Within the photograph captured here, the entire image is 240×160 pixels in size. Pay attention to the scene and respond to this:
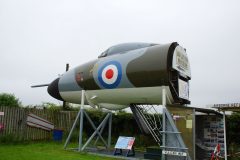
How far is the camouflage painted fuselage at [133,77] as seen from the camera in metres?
11.2

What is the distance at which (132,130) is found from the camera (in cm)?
1923

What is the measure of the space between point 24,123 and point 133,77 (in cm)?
855

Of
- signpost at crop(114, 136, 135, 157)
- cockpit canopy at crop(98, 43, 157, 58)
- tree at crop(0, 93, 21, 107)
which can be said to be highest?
cockpit canopy at crop(98, 43, 157, 58)

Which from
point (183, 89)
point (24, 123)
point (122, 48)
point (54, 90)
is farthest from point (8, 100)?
point (183, 89)

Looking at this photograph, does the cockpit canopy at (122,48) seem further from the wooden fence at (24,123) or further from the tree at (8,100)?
the tree at (8,100)

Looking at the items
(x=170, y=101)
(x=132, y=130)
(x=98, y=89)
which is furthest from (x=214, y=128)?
(x=132, y=130)

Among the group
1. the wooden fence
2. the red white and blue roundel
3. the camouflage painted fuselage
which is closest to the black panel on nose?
the camouflage painted fuselage

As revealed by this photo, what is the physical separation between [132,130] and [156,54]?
A: 29.0 ft

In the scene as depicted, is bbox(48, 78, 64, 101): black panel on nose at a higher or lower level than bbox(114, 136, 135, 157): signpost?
higher

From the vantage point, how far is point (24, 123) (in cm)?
1741

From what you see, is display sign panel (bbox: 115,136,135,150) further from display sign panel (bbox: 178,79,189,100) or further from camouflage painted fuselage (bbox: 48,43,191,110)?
display sign panel (bbox: 178,79,189,100)

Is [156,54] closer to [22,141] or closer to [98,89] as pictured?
[98,89]

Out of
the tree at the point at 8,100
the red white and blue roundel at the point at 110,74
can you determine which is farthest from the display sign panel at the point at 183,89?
the tree at the point at 8,100

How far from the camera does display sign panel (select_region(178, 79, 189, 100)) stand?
11341 millimetres
